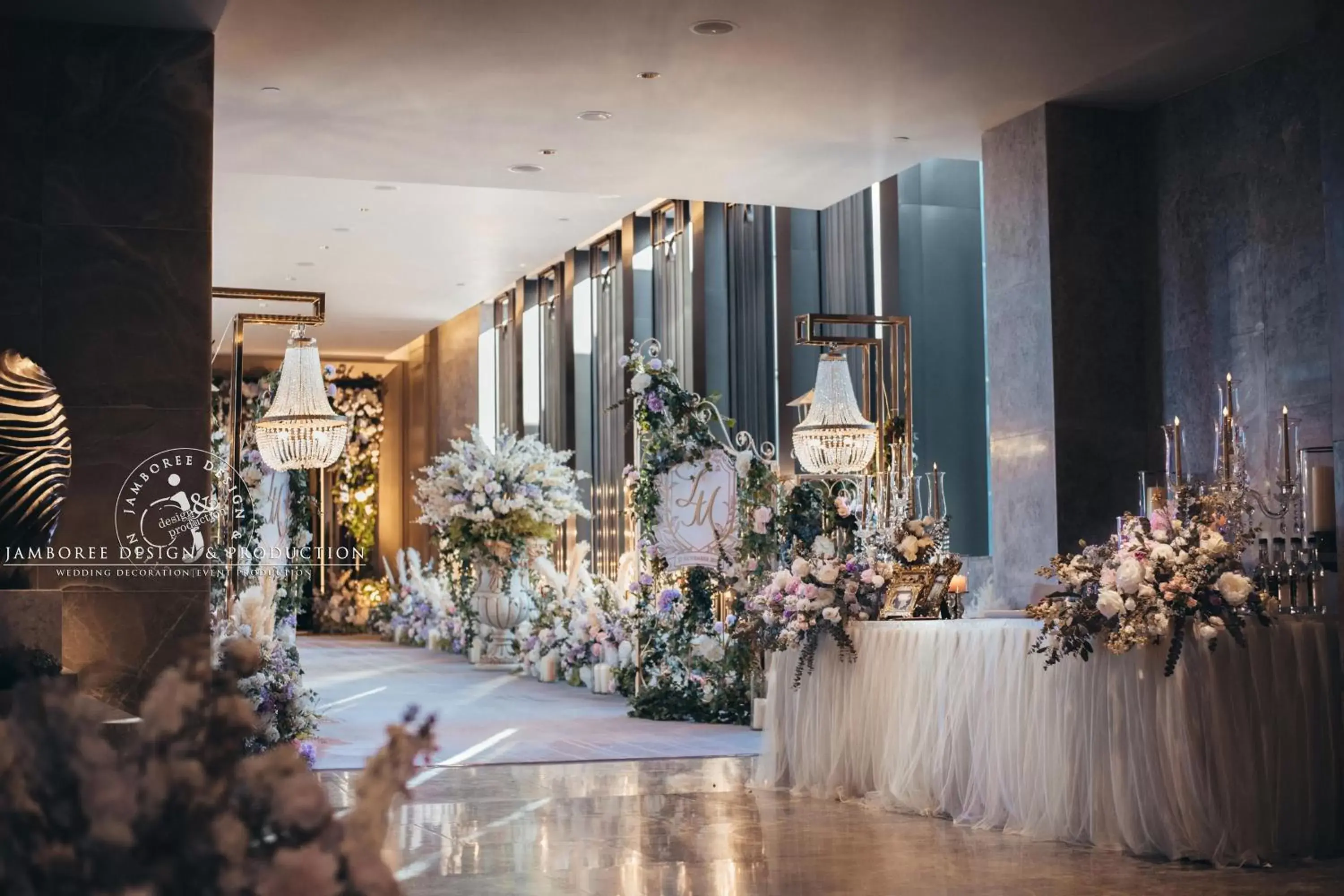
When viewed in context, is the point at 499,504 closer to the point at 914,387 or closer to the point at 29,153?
the point at 914,387

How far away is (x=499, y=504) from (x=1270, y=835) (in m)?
9.85

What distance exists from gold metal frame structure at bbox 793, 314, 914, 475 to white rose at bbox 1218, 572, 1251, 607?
2708 mm

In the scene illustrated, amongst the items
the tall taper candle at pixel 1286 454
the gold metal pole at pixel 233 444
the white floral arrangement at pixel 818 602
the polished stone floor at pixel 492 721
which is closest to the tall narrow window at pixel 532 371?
the polished stone floor at pixel 492 721

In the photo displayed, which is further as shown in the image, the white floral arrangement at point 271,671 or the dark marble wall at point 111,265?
the white floral arrangement at point 271,671

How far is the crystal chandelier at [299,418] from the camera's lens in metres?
9.76

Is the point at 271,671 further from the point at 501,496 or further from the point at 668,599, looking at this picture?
the point at 501,496

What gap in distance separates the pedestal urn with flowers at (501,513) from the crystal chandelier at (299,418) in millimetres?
4284

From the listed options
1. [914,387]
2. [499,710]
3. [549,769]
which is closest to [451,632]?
[499,710]

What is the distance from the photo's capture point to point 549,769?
25.4 ft

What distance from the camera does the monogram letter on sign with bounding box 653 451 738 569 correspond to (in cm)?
951

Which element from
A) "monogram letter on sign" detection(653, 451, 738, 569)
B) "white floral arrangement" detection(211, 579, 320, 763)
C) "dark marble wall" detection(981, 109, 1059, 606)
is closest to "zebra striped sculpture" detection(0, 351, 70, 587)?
"white floral arrangement" detection(211, 579, 320, 763)

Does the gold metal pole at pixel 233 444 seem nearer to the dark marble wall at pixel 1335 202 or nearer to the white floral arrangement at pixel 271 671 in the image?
the white floral arrangement at pixel 271 671

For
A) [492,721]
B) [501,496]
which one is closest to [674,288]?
[501,496]

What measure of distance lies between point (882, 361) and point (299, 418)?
3.83m
